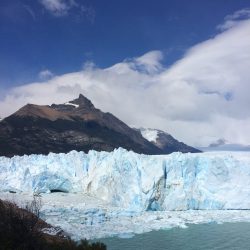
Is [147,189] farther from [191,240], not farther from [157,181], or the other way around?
[191,240]

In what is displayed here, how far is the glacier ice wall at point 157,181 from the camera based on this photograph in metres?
27.0

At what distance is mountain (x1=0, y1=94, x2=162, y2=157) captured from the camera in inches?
3000

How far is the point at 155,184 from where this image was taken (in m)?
26.7

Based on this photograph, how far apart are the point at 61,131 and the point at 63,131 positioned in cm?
44

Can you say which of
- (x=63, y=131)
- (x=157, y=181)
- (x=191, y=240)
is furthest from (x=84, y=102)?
(x=191, y=240)

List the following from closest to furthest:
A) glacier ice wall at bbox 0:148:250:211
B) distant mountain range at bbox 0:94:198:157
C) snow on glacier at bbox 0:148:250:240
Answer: snow on glacier at bbox 0:148:250:240 → glacier ice wall at bbox 0:148:250:211 → distant mountain range at bbox 0:94:198:157

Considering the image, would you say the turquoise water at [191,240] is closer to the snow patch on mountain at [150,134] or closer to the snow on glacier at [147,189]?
the snow on glacier at [147,189]

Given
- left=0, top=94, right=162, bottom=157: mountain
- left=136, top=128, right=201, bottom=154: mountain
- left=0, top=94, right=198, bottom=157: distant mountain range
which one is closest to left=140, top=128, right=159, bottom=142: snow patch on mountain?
left=136, top=128, right=201, bottom=154: mountain

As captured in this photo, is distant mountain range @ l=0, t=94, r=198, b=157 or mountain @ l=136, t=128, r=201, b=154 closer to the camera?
distant mountain range @ l=0, t=94, r=198, b=157

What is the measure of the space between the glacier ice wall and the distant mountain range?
3815cm

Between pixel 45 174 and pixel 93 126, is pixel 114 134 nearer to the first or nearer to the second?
pixel 93 126

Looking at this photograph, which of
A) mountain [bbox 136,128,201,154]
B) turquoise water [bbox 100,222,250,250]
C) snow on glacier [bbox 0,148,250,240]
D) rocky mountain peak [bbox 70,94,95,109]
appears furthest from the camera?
mountain [bbox 136,128,201,154]

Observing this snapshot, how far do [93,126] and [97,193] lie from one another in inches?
2531

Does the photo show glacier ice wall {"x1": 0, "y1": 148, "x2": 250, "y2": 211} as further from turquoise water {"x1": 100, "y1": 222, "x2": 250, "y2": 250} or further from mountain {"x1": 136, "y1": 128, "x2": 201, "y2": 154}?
mountain {"x1": 136, "y1": 128, "x2": 201, "y2": 154}
